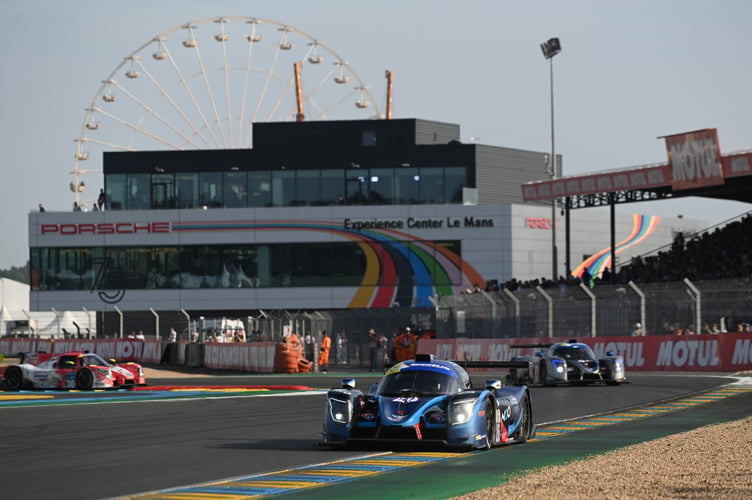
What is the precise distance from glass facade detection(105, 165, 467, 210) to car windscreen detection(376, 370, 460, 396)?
194ft

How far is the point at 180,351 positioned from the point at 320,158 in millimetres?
25242

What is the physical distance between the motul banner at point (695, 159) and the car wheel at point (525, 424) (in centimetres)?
2872

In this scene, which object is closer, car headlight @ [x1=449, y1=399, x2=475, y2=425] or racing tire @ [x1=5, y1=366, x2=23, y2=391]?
car headlight @ [x1=449, y1=399, x2=475, y2=425]

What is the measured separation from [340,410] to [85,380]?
19.6m

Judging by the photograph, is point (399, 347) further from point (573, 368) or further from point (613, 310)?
point (573, 368)

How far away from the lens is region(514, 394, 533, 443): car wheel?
16359 mm

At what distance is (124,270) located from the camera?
250 ft

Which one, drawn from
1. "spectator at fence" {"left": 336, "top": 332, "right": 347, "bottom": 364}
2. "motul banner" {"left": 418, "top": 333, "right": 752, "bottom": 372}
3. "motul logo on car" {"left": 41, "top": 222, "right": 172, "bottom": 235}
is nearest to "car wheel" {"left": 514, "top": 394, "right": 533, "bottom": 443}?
"motul banner" {"left": 418, "top": 333, "right": 752, "bottom": 372}

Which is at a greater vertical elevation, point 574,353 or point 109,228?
point 109,228

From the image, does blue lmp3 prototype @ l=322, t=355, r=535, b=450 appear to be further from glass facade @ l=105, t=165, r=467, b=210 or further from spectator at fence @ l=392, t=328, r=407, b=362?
glass facade @ l=105, t=165, r=467, b=210

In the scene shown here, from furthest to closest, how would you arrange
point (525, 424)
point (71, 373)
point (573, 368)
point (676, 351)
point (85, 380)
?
point (676, 351)
point (71, 373)
point (85, 380)
point (573, 368)
point (525, 424)

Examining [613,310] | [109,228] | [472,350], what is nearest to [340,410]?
[613,310]

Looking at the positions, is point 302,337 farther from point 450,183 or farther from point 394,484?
point 394,484

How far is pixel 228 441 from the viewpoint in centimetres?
1684
